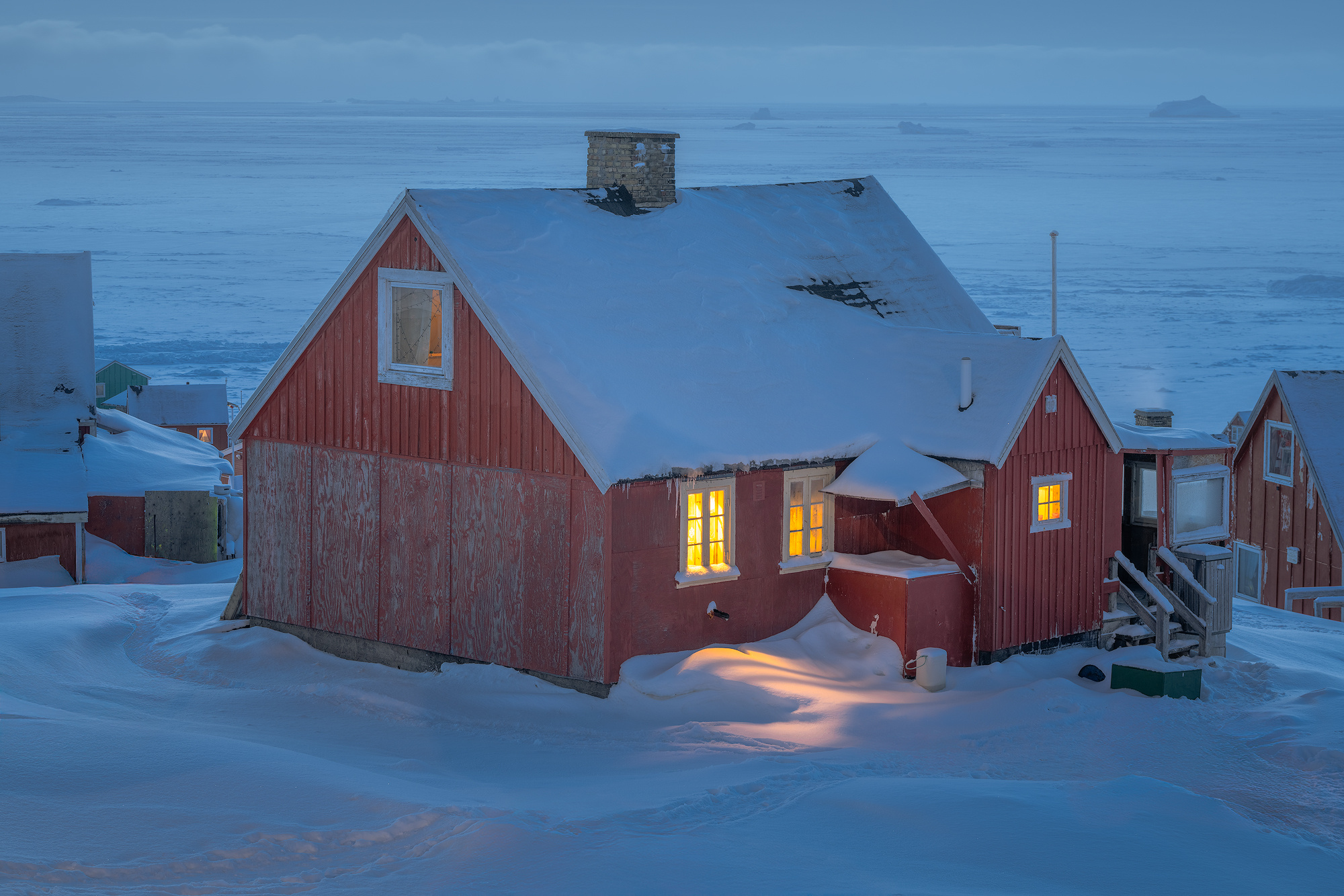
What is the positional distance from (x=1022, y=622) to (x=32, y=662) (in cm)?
1246

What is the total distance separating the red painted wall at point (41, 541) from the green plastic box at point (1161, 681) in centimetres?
2080

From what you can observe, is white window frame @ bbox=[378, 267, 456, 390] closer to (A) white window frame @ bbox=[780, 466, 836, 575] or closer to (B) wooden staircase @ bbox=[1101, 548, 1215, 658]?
(A) white window frame @ bbox=[780, 466, 836, 575]

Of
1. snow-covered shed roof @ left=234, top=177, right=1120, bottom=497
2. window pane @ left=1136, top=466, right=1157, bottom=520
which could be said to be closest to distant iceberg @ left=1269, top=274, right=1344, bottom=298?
window pane @ left=1136, top=466, right=1157, bottom=520

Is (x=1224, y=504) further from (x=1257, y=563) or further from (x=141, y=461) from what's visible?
(x=141, y=461)

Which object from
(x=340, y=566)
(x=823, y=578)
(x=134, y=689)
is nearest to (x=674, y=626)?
(x=823, y=578)

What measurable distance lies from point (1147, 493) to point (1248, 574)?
12.1m

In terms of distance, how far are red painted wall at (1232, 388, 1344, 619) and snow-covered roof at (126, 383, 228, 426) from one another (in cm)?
3346

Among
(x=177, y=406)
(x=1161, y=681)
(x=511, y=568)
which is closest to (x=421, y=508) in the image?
(x=511, y=568)

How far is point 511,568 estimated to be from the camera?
18594 millimetres

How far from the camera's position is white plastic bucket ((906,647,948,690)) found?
18.5m

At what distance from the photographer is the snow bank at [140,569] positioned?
3281 centimetres

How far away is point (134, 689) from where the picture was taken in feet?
59.5

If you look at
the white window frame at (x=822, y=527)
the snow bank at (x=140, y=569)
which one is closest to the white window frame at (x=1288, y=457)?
the white window frame at (x=822, y=527)

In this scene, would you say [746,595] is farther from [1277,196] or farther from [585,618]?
[1277,196]
